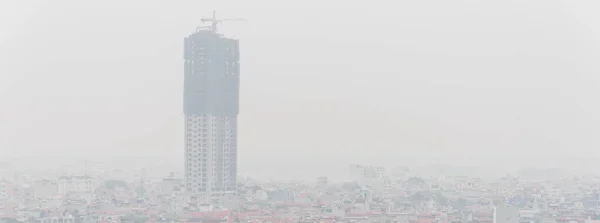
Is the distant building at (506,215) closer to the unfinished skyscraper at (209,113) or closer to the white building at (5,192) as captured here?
the unfinished skyscraper at (209,113)

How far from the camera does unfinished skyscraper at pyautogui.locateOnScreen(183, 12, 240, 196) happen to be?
33594 mm

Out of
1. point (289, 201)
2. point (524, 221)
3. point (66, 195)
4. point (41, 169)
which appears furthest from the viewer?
point (41, 169)

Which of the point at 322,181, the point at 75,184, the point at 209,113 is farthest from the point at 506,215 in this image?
the point at 75,184

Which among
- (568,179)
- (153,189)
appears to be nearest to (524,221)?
(153,189)

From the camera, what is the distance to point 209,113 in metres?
33.8

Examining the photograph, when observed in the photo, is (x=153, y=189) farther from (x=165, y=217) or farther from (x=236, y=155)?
(x=165, y=217)

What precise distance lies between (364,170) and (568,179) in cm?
579

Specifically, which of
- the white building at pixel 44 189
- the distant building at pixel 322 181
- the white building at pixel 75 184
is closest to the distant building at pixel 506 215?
the white building at pixel 44 189

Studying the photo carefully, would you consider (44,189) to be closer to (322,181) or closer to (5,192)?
(5,192)

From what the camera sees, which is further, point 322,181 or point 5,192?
point 322,181

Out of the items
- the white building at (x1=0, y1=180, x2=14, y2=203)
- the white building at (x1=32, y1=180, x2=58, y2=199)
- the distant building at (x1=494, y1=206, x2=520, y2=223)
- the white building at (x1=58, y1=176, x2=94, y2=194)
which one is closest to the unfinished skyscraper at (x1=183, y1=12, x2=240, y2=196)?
the white building at (x1=58, y1=176, x2=94, y2=194)

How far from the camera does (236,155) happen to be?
34.3m

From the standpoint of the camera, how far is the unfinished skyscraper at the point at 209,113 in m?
33.6

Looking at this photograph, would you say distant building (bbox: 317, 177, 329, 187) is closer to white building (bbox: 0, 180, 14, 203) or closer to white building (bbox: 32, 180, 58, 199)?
white building (bbox: 32, 180, 58, 199)
